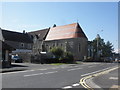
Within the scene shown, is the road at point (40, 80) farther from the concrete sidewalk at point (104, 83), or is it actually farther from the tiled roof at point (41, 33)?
the tiled roof at point (41, 33)

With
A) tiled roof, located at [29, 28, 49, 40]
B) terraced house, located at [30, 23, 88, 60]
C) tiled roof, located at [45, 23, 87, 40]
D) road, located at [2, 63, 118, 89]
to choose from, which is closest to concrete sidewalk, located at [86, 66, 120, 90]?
road, located at [2, 63, 118, 89]

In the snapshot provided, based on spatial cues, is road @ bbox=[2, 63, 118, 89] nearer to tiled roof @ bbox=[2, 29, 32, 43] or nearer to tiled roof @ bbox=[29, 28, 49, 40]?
tiled roof @ bbox=[2, 29, 32, 43]

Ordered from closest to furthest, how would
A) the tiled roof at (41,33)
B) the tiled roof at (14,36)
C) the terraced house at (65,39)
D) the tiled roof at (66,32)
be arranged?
the tiled roof at (14,36) → the terraced house at (65,39) → the tiled roof at (66,32) → the tiled roof at (41,33)

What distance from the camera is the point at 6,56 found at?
2705 cm

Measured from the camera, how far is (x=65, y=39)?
7050 cm

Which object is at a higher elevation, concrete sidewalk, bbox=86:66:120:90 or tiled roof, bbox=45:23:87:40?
tiled roof, bbox=45:23:87:40

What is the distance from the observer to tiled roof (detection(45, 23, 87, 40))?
68.7m

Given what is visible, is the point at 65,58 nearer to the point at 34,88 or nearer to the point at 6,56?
the point at 6,56

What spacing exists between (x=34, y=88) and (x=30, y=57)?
3113 centimetres

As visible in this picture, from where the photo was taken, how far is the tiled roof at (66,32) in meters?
68.7

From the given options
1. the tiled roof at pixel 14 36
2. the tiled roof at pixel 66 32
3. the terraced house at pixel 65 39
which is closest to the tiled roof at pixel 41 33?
the terraced house at pixel 65 39

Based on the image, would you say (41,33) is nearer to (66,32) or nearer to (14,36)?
(66,32)

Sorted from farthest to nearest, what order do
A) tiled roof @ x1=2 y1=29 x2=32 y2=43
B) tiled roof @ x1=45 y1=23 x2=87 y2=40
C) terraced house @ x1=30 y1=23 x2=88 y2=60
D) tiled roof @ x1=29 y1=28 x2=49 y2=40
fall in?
tiled roof @ x1=29 y1=28 x2=49 y2=40, tiled roof @ x1=45 y1=23 x2=87 y2=40, terraced house @ x1=30 y1=23 x2=88 y2=60, tiled roof @ x1=2 y1=29 x2=32 y2=43

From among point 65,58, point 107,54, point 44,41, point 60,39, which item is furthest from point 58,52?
point 107,54
